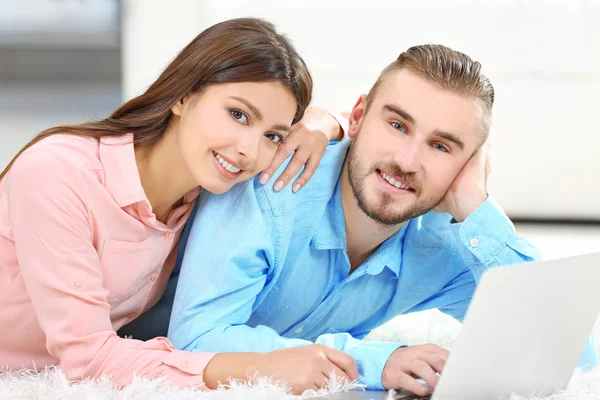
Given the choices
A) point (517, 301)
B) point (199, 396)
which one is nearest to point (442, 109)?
point (517, 301)

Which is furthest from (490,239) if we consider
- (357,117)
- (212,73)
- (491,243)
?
(212,73)

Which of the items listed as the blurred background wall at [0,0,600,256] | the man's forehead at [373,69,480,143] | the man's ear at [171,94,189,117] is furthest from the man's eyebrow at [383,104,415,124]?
the blurred background wall at [0,0,600,256]

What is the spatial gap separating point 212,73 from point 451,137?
433 mm

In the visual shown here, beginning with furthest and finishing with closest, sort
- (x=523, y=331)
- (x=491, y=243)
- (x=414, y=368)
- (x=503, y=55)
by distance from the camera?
(x=503, y=55) < (x=491, y=243) < (x=414, y=368) < (x=523, y=331)

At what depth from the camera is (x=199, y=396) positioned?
1.16m

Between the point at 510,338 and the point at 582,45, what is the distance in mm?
1818

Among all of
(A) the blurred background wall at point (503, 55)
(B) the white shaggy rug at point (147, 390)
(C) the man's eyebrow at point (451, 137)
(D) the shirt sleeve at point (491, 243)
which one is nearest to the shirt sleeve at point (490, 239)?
(D) the shirt sleeve at point (491, 243)

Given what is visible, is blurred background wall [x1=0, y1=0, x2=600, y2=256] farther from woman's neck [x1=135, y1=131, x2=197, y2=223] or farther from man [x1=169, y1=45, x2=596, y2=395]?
woman's neck [x1=135, y1=131, x2=197, y2=223]

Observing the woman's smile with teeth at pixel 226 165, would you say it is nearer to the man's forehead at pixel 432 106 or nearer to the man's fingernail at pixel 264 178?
the man's fingernail at pixel 264 178

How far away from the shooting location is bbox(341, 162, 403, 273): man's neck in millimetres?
1503

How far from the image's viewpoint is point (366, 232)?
1.52 m

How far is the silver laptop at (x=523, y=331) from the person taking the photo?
1.02 meters

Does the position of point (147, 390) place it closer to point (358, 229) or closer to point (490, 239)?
point (358, 229)

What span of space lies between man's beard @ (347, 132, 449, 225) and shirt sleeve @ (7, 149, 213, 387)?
0.40m
